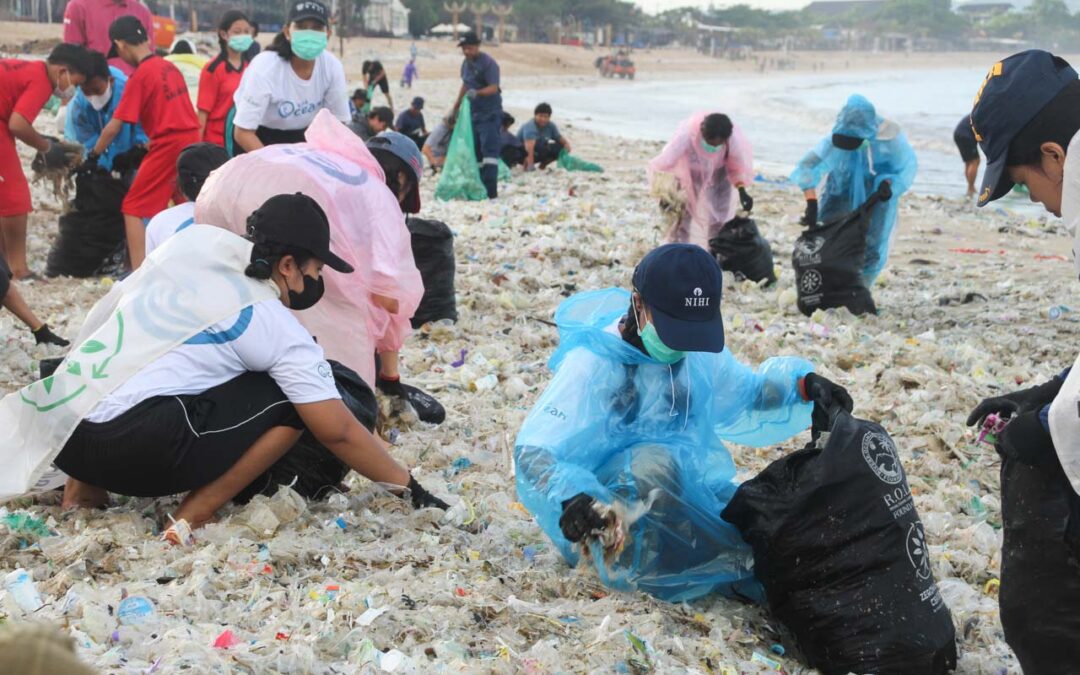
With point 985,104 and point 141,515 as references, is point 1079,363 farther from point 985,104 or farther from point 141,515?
point 141,515

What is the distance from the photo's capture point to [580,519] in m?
2.82

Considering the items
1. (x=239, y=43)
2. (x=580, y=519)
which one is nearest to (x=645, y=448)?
(x=580, y=519)

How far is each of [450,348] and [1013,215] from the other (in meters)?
7.93

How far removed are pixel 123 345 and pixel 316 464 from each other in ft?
2.60

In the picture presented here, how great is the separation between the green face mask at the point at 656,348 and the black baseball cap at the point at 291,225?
3.43ft

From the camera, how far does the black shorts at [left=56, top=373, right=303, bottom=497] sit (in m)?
3.17

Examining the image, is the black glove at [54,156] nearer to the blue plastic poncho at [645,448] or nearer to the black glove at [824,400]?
the blue plastic poncho at [645,448]

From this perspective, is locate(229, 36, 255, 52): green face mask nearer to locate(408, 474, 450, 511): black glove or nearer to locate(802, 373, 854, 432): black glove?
locate(408, 474, 450, 511): black glove

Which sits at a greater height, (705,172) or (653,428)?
(705,172)

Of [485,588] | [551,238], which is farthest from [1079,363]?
[551,238]

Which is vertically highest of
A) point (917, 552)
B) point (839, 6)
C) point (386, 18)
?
point (839, 6)

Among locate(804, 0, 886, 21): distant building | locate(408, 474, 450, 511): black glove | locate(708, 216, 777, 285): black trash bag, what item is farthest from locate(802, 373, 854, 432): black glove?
locate(804, 0, 886, 21): distant building

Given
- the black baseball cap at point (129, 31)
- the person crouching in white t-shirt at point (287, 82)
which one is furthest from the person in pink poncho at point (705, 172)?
the black baseball cap at point (129, 31)

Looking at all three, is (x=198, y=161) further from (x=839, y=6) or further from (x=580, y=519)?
(x=839, y=6)
